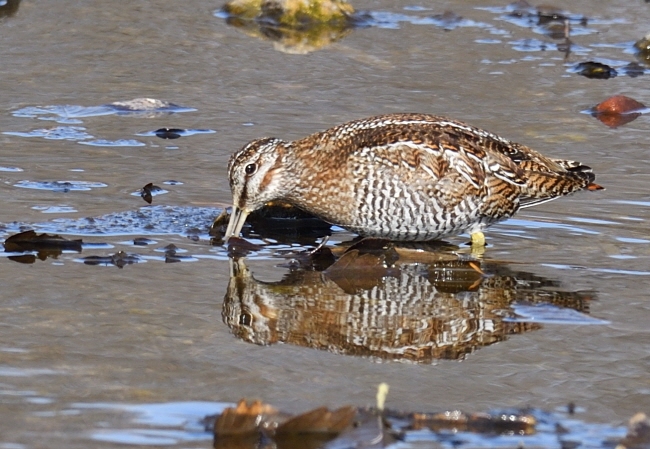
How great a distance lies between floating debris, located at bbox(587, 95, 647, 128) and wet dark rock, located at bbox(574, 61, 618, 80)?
130 cm

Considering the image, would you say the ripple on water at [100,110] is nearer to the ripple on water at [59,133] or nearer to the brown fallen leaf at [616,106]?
the ripple on water at [59,133]

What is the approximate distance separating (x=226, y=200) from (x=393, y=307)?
2423mm

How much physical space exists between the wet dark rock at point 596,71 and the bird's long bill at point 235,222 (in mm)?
5794

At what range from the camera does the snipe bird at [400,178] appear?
7.85m

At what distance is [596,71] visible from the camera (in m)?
12.7

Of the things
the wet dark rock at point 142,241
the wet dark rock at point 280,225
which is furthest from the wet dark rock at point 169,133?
the wet dark rock at point 142,241

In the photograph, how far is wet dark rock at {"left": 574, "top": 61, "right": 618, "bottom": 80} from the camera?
12.6 metres

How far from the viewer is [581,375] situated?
5730 millimetres

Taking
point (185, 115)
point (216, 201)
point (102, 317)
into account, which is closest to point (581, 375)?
point (102, 317)

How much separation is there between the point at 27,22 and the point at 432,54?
179 inches

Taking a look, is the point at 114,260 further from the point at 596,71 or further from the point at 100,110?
the point at 596,71

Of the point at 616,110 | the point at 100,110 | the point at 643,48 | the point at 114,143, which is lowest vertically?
the point at 114,143

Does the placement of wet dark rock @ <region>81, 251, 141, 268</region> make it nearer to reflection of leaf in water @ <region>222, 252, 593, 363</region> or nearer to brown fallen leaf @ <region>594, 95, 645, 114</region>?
reflection of leaf in water @ <region>222, 252, 593, 363</region>

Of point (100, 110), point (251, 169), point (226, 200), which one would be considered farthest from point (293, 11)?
point (251, 169)
